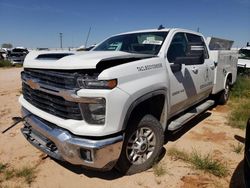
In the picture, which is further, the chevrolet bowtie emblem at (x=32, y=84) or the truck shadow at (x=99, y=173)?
the truck shadow at (x=99, y=173)

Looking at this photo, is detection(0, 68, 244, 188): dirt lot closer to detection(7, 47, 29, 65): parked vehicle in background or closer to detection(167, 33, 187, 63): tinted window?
detection(167, 33, 187, 63): tinted window

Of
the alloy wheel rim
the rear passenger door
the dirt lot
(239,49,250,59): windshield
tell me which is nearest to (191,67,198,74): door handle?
the rear passenger door

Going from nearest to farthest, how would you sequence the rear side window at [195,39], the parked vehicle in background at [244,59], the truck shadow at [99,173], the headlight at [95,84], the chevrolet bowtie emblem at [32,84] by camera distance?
1. the headlight at [95,84]
2. the chevrolet bowtie emblem at [32,84]
3. the truck shadow at [99,173]
4. the rear side window at [195,39]
5. the parked vehicle in background at [244,59]

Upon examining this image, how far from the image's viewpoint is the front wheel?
3.42 metres

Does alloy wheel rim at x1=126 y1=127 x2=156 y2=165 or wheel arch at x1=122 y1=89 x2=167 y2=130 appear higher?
wheel arch at x1=122 y1=89 x2=167 y2=130

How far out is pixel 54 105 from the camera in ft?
10.5

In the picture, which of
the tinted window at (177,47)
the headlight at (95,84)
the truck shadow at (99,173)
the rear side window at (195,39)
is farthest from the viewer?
the rear side window at (195,39)

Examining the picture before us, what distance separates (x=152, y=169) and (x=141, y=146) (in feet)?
1.44

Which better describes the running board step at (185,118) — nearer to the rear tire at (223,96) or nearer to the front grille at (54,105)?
the rear tire at (223,96)

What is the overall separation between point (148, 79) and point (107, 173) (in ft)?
4.58

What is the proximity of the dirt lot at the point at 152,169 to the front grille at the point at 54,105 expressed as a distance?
3.07 feet

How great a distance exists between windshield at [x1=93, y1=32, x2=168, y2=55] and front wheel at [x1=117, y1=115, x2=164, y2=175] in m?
1.16

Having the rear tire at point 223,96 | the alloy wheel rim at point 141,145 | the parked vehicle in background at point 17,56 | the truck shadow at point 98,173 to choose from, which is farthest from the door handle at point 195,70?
the parked vehicle in background at point 17,56

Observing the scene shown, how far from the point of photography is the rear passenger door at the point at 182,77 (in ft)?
13.6
